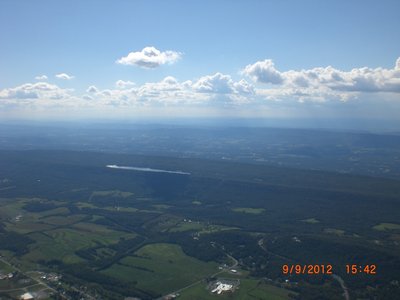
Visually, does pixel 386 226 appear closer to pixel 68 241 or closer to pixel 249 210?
pixel 249 210

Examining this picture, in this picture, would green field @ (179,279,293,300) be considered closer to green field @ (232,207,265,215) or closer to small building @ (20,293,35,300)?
small building @ (20,293,35,300)

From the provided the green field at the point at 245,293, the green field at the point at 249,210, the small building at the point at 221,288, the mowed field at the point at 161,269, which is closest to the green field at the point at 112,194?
the green field at the point at 249,210

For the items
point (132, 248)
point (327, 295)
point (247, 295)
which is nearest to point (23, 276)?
point (132, 248)

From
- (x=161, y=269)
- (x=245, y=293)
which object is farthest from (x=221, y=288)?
(x=161, y=269)

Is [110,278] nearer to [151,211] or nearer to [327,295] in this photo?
[327,295]

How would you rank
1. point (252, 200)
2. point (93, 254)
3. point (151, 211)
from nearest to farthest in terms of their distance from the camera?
point (93, 254)
point (151, 211)
point (252, 200)
